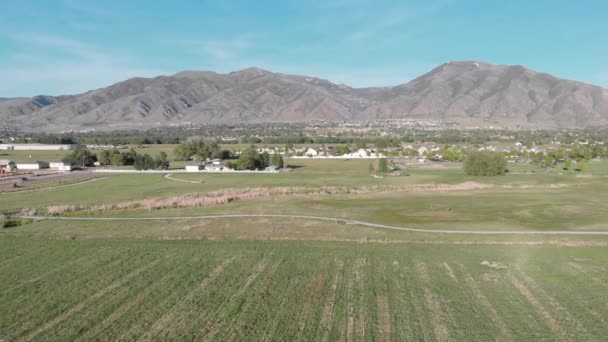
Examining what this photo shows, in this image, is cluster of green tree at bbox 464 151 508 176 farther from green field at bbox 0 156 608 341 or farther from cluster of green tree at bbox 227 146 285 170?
cluster of green tree at bbox 227 146 285 170

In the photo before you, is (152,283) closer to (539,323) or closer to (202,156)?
(539,323)

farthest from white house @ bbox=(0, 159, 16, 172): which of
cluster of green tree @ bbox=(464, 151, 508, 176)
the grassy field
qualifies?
cluster of green tree @ bbox=(464, 151, 508, 176)

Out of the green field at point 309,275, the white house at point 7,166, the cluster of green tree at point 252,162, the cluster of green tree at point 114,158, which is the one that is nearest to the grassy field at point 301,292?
the green field at point 309,275

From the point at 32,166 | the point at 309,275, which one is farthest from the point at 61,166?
the point at 309,275

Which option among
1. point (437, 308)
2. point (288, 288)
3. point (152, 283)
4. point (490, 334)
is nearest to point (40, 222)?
point (152, 283)

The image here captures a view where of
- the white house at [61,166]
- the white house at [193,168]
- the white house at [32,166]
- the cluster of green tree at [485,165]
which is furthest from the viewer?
the white house at [32,166]

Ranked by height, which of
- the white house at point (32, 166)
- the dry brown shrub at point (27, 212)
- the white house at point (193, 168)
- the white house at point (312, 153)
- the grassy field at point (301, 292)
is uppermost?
the grassy field at point (301, 292)

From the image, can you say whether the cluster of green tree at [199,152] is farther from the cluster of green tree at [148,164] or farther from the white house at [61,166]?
the white house at [61,166]

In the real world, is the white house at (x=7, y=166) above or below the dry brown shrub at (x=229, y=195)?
above
